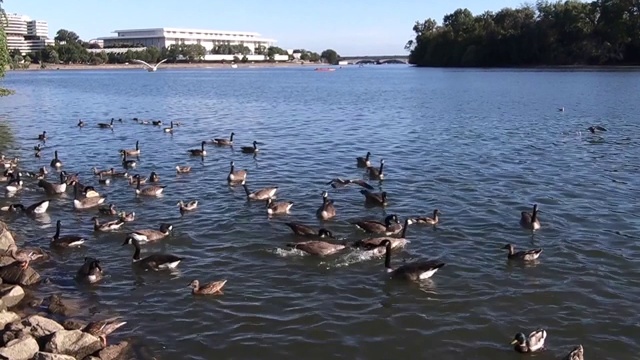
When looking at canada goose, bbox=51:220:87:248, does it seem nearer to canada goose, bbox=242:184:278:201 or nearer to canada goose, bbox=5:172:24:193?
canada goose, bbox=242:184:278:201

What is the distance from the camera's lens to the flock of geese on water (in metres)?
14.9

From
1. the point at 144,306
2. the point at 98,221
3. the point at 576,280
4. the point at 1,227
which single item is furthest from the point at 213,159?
the point at 576,280

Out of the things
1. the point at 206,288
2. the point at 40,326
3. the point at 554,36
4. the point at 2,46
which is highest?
the point at 554,36

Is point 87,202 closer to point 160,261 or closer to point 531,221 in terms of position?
point 160,261

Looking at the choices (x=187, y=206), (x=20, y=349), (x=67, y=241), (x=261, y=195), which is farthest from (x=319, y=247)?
(x=20, y=349)

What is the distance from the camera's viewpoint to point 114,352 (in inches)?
→ 452

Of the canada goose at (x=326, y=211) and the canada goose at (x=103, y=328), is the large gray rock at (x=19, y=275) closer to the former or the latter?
the canada goose at (x=103, y=328)

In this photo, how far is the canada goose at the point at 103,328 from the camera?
11977mm

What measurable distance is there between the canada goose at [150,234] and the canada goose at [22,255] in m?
2.58

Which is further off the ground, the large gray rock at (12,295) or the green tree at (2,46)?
the green tree at (2,46)

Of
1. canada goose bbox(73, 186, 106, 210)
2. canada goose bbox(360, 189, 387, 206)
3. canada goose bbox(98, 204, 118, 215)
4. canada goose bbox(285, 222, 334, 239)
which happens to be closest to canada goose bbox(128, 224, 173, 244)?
canada goose bbox(98, 204, 118, 215)

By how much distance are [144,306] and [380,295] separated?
5293 mm

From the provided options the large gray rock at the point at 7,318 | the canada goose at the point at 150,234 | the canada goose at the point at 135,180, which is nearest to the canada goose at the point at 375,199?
the canada goose at the point at 150,234

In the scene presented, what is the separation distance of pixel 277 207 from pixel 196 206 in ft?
9.96
